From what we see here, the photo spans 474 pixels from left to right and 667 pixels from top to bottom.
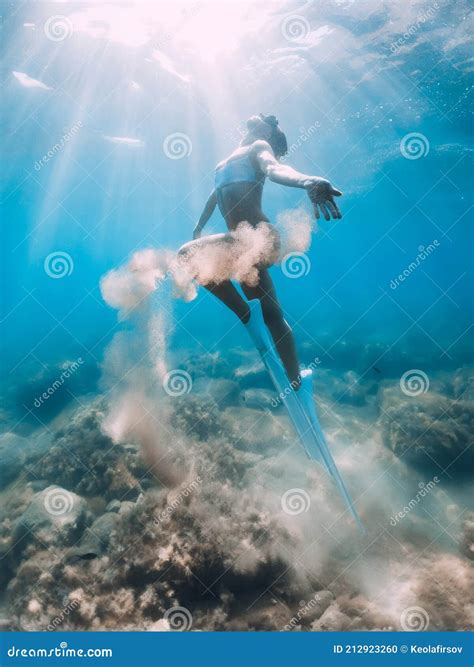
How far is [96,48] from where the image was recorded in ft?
49.0

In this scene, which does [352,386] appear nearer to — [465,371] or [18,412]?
[465,371]

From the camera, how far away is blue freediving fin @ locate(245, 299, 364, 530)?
15.8 feet

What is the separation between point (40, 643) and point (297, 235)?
6246 millimetres

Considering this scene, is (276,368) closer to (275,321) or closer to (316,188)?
(275,321)

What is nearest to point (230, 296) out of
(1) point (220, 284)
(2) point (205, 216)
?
(1) point (220, 284)

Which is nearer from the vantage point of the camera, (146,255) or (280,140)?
(280,140)

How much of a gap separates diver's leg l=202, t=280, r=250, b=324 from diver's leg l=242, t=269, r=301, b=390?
0.57 feet

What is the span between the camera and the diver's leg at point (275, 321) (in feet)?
15.5

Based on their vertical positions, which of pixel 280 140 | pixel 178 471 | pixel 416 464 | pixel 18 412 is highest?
pixel 280 140

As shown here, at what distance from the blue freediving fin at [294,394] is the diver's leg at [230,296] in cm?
10

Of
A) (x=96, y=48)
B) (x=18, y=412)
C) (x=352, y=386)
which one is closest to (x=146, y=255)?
(x=352, y=386)

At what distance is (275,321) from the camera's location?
189 inches

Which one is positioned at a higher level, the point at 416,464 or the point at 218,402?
the point at 416,464

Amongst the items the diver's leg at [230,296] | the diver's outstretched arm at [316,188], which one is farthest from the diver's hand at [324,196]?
the diver's leg at [230,296]
